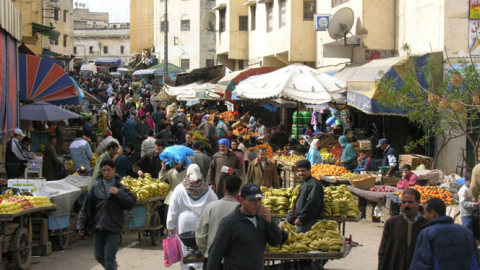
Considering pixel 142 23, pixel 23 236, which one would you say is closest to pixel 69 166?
pixel 23 236

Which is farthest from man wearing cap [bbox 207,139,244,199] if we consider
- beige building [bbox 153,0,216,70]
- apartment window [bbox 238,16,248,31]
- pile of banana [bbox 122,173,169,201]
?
beige building [bbox 153,0,216,70]

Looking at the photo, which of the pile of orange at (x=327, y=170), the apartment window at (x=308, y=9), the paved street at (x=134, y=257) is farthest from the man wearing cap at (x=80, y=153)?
the apartment window at (x=308, y=9)

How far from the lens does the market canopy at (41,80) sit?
1811 centimetres

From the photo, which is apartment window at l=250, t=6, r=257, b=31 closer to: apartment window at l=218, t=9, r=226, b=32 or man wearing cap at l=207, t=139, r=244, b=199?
apartment window at l=218, t=9, r=226, b=32

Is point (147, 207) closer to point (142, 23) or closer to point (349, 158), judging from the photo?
point (349, 158)

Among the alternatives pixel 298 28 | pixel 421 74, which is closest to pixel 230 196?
pixel 421 74

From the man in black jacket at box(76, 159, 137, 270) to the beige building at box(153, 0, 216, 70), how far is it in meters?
50.4

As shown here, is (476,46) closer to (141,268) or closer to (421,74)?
(421,74)

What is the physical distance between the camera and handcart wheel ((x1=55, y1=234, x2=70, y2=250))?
35.9 feet

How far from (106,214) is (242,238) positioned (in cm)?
259

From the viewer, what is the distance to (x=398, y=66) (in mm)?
16312

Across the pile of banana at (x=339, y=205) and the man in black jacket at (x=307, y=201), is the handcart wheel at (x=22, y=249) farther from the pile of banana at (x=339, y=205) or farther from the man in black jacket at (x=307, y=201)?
the pile of banana at (x=339, y=205)

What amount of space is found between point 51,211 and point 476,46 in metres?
10.2

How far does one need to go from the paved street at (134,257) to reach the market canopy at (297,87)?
5.11 m
